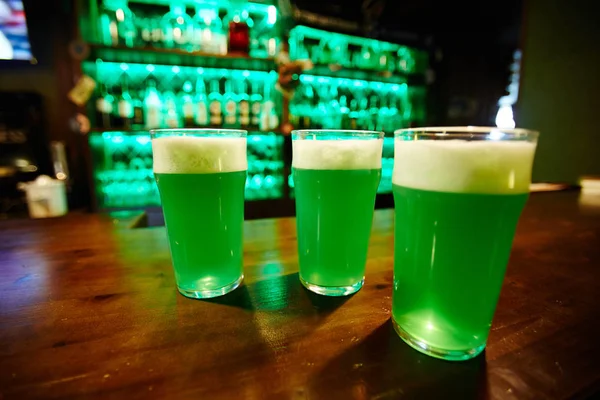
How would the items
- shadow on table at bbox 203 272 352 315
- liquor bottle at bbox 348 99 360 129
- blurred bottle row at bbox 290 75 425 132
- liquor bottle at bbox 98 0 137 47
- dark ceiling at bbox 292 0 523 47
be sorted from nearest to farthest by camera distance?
1. shadow on table at bbox 203 272 352 315
2. liquor bottle at bbox 98 0 137 47
3. dark ceiling at bbox 292 0 523 47
4. blurred bottle row at bbox 290 75 425 132
5. liquor bottle at bbox 348 99 360 129

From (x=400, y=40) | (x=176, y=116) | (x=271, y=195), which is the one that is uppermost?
(x=400, y=40)

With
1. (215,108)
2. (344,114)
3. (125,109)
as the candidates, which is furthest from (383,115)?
(125,109)

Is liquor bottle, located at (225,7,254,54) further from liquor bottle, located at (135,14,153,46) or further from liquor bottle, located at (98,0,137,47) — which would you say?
liquor bottle, located at (98,0,137,47)

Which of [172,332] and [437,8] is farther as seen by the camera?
[437,8]

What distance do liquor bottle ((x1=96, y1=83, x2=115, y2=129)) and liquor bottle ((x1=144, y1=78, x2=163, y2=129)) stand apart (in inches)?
9.8

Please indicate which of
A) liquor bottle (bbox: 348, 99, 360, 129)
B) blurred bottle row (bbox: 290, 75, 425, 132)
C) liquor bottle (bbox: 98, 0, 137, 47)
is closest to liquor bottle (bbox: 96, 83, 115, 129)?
liquor bottle (bbox: 98, 0, 137, 47)

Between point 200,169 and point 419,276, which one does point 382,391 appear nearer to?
point 419,276

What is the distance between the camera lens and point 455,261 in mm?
410

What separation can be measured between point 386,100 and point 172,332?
138 inches

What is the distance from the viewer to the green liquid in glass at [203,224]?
1.88ft

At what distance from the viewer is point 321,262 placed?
24.0 inches

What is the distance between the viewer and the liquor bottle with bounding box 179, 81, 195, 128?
8.60 feet

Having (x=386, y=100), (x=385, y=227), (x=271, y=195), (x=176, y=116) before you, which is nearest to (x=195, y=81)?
(x=176, y=116)

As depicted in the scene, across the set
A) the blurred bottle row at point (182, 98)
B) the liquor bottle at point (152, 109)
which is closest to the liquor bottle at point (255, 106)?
the blurred bottle row at point (182, 98)
